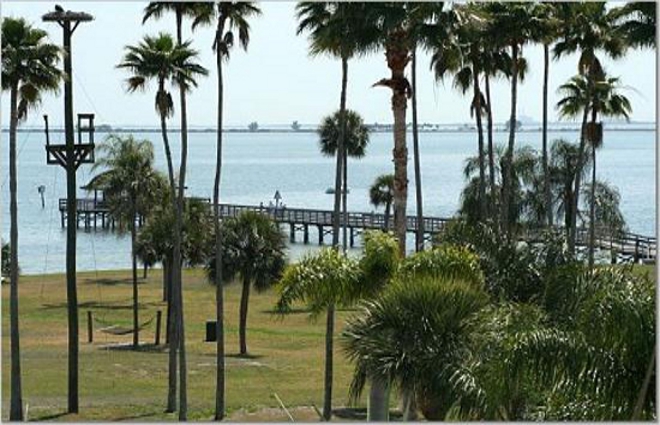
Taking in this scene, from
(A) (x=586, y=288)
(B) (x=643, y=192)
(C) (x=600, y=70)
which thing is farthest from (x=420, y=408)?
(B) (x=643, y=192)

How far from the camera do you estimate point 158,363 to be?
39094 mm

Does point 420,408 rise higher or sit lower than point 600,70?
lower

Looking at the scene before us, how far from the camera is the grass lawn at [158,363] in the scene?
30859 mm

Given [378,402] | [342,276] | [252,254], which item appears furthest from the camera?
[252,254]

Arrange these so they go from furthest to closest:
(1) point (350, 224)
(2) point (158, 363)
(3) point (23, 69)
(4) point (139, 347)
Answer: (1) point (350, 224), (4) point (139, 347), (2) point (158, 363), (3) point (23, 69)

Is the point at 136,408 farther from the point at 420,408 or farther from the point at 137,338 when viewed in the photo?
the point at 420,408

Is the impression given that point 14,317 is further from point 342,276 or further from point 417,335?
point 417,335

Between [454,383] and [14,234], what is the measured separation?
64.6ft

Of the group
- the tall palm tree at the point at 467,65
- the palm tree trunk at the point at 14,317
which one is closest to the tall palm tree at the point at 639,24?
the tall palm tree at the point at 467,65

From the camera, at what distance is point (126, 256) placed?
288ft

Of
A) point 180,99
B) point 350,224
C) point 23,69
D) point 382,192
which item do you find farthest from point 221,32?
point 350,224

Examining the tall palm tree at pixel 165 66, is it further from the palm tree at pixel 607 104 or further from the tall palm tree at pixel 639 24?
the palm tree at pixel 607 104

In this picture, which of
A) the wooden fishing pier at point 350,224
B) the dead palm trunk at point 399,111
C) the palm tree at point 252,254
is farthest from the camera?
the wooden fishing pier at point 350,224

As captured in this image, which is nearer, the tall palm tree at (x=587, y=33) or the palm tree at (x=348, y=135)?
the tall palm tree at (x=587, y=33)
